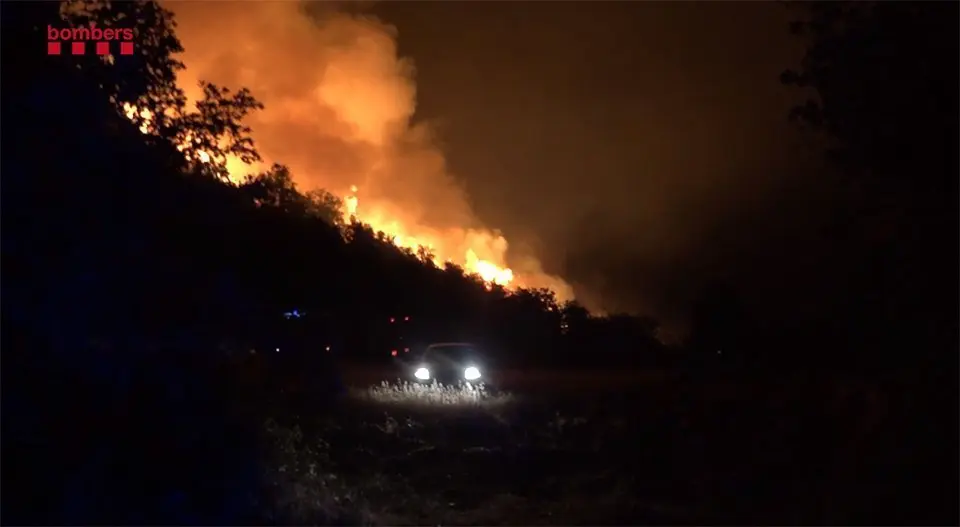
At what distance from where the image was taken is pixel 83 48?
8.92 m

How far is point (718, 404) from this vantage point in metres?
16.3

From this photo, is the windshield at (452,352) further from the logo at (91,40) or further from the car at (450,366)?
the logo at (91,40)

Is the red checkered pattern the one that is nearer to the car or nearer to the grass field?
the grass field

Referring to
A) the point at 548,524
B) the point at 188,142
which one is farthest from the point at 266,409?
the point at 548,524

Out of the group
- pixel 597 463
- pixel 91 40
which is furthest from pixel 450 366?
pixel 91 40

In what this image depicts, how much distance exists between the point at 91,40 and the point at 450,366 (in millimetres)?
16604

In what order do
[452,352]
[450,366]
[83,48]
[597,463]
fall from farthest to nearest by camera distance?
[452,352], [450,366], [597,463], [83,48]

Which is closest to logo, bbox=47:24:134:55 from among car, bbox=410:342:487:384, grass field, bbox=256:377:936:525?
grass field, bbox=256:377:936:525

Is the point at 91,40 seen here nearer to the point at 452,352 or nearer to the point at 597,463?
the point at 597,463

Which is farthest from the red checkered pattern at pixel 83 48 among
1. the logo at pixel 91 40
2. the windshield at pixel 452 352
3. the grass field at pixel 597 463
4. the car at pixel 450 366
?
the windshield at pixel 452 352

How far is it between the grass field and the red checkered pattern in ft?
13.2

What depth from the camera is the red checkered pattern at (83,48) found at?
8.50 metres

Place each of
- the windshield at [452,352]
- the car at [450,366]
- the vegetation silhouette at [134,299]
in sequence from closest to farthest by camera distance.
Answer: the vegetation silhouette at [134,299] → the car at [450,366] → the windshield at [452,352]

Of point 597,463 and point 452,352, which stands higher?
point 452,352
